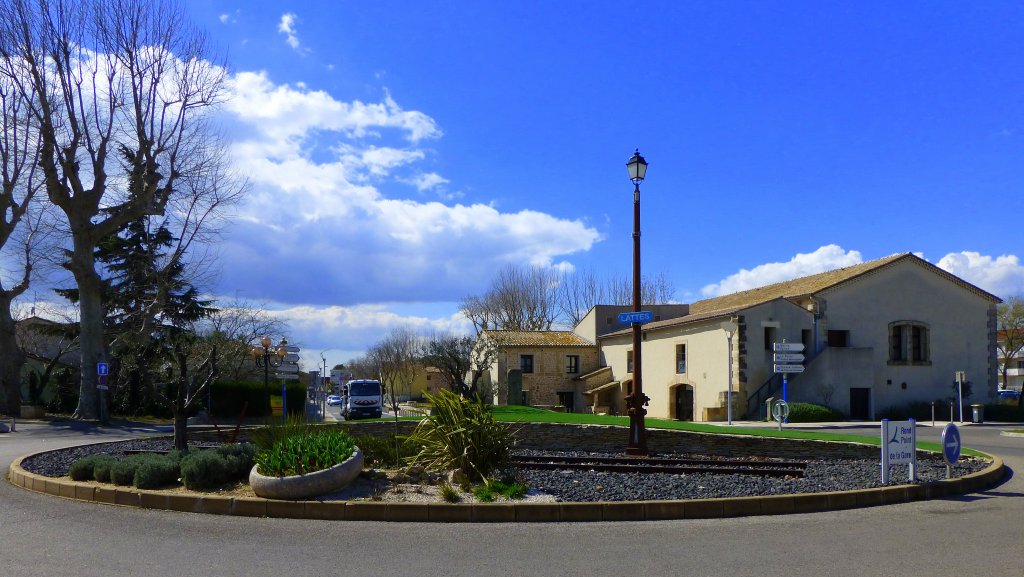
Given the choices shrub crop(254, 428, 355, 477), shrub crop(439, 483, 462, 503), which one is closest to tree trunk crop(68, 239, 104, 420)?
shrub crop(254, 428, 355, 477)

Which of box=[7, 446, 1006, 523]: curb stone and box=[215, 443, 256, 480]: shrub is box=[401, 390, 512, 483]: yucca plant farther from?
box=[215, 443, 256, 480]: shrub

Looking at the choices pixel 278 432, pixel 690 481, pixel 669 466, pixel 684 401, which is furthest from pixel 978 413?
pixel 278 432

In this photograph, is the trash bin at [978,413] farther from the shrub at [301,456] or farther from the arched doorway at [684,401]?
the shrub at [301,456]

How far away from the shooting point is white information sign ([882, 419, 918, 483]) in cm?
1064

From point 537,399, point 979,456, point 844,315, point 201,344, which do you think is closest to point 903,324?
point 844,315

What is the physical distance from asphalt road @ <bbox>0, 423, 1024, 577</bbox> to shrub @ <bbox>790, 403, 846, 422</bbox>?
2480 cm

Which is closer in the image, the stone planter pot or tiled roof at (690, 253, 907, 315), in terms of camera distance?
the stone planter pot

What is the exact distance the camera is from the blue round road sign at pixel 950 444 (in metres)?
11.1

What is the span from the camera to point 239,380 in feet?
137

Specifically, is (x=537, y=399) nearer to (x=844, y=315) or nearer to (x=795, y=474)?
(x=844, y=315)

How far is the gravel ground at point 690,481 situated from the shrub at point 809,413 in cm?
1978

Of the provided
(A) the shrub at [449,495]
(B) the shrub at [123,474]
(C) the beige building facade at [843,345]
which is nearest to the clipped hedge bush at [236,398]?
(C) the beige building facade at [843,345]

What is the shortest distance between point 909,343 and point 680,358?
11.9 m

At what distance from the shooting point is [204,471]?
1023 cm
